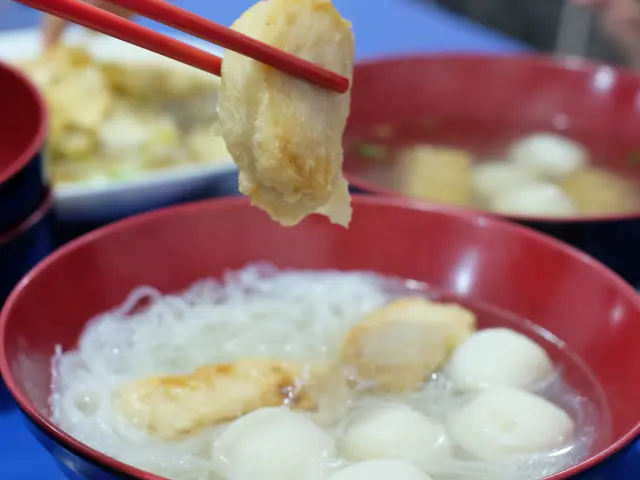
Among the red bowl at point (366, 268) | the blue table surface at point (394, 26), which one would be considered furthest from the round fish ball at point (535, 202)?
the blue table surface at point (394, 26)

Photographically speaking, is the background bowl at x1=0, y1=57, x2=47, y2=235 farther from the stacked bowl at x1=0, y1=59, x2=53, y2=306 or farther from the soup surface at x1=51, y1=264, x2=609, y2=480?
the soup surface at x1=51, y1=264, x2=609, y2=480

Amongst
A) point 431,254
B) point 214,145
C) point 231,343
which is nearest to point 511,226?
point 431,254

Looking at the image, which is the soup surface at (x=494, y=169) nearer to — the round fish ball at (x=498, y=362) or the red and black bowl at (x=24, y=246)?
the round fish ball at (x=498, y=362)

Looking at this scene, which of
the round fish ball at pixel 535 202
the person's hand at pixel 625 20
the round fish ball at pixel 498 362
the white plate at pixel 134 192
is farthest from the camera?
the person's hand at pixel 625 20

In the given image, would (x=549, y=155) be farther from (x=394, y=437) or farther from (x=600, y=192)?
(x=394, y=437)

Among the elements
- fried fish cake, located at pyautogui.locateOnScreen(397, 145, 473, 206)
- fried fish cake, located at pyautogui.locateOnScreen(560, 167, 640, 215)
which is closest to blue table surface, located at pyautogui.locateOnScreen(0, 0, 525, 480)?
fried fish cake, located at pyautogui.locateOnScreen(397, 145, 473, 206)

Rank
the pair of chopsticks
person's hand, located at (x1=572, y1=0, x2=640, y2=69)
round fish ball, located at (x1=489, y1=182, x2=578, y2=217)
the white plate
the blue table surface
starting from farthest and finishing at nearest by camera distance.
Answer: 1. person's hand, located at (x1=572, y1=0, x2=640, y2=69)
2. the blue table surface
3. round fish ball, located at (x1=489, y1=182, x2=578, y2=217)
4. the white plate
5. the pair of chopsticks
